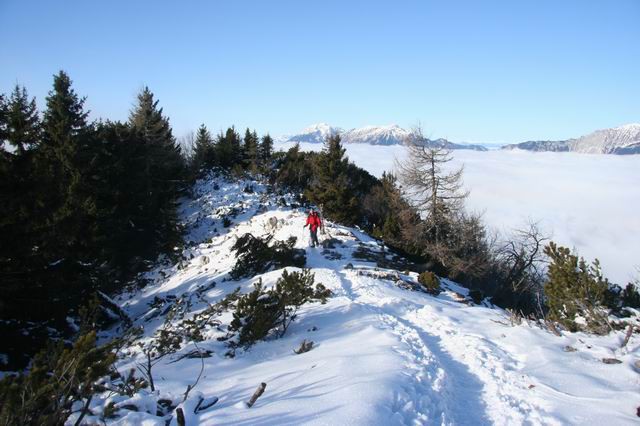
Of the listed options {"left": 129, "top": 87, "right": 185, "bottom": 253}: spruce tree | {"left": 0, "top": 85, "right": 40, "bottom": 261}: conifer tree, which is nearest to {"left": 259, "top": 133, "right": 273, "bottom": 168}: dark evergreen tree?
{"left": 129, "top": 87, "right": 185, "bottom": 253}: spruce tree

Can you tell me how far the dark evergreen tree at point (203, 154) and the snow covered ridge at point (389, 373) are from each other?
27.0 metres

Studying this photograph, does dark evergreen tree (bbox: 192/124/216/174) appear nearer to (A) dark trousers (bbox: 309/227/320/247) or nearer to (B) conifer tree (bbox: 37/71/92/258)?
(B) conifer tree (bbox: 37/71/92/258)

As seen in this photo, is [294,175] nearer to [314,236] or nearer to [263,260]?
[314,236]

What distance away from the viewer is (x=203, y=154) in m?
39.8

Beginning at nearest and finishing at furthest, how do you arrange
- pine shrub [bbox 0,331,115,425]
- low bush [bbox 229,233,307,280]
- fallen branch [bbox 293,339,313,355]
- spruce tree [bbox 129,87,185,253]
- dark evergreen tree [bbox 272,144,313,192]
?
pine shrub [bbox 0,331,115,425]
fallen branch [bbox 293,339,313,355]
low bush [bbox 229,233,307,280]
spruce tree [bbox 129,87,185,253]
dark evergreen tree [bbox 272,144,313,192]

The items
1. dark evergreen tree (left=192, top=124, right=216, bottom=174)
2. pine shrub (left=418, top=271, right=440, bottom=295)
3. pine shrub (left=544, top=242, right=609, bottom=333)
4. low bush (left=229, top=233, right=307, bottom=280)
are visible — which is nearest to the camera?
pine shrub (left=544, top=242, right=609, bottom=333)

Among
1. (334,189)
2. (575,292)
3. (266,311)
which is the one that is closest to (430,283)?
(575,292)

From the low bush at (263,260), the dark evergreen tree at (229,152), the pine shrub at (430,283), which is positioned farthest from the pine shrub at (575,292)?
the dark evergreen tree at (229,152)

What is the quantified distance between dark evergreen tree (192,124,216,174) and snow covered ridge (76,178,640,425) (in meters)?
27.0

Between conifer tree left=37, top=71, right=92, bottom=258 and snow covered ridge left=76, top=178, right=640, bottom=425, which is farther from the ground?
conifer tree left=37, top=71, right=92, bottom=258

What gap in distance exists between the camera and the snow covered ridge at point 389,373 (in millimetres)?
4488

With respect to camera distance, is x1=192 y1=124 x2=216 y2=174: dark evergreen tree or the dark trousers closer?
the dark trousers

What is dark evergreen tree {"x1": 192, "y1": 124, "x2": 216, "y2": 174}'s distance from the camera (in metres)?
37.6

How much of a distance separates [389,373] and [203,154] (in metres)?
37.7
